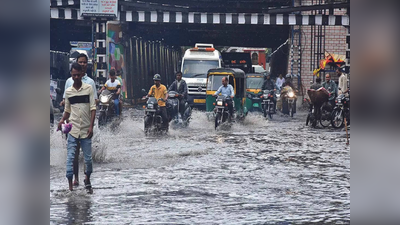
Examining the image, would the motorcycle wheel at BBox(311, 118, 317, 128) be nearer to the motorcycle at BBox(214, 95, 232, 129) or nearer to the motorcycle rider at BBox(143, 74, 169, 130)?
the motorcycle at BBox(214, 95, 232, 129)

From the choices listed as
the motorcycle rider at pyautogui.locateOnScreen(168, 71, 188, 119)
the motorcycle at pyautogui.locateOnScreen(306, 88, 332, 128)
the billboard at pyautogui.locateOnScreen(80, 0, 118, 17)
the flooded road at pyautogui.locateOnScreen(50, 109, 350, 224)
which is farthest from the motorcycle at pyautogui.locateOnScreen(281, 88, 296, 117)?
the flooded road at pyautogui.locateOnScreen(50, 109, 350, 224)

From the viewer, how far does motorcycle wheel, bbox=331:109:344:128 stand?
54.9 ft

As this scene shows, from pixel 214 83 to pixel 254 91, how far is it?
2.02 metres

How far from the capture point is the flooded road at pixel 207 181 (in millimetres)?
6664

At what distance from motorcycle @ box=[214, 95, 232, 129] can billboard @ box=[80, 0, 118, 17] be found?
999cm

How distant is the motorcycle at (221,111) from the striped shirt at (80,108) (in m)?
8.94

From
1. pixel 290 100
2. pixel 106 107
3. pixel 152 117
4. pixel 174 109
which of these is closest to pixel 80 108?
pixel 152 117

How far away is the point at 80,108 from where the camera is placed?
7.65 meters

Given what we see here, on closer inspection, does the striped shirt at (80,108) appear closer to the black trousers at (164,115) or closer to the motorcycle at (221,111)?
the black trousers at (164,115)

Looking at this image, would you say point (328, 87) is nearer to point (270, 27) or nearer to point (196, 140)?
point (196, 140)

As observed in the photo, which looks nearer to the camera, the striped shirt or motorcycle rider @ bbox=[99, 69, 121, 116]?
the striped shirt

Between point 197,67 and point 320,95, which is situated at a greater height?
point 197,67

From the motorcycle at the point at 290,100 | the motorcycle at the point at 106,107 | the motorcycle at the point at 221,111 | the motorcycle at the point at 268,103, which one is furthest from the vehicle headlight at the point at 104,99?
the motorcycle at the point at 290,100

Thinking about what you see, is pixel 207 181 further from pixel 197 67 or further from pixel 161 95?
pixel 197 67
